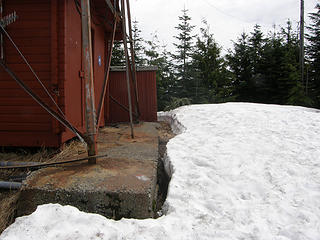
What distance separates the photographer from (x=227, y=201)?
7.36 ft

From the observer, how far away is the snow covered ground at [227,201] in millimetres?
1722

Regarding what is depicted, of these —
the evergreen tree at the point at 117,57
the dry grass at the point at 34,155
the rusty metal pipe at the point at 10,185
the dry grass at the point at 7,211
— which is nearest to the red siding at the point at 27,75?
the dry grass at the point at 34,155

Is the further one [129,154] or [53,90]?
[53,90]

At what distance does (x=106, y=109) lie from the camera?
689cm

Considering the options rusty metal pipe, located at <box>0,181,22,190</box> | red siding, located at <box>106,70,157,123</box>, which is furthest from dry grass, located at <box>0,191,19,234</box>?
red siding, located at <box>106,70,157,123</box>

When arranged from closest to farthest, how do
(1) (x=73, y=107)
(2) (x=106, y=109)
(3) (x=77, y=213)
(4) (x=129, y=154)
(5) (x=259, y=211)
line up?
(3) (x=77, y=213), (5) (x=259, y=211), (4) (x=129, y=154), (1) (x=73, y=107), (2) (x=106, y=109)

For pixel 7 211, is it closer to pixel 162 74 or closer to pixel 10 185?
pixel 10 185

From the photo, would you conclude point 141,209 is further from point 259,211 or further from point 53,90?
point 53,90

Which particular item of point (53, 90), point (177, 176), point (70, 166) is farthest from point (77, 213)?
point (53, 90)

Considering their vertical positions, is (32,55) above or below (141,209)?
above

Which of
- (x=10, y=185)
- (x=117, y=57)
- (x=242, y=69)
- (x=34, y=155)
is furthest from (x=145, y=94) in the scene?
(x=242, y=69)

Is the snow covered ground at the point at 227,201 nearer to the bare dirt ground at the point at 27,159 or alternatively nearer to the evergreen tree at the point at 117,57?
the bare dirt ground at the point at 27,159

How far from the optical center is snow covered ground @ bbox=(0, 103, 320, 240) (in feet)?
5.65

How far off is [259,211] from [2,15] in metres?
4.89
